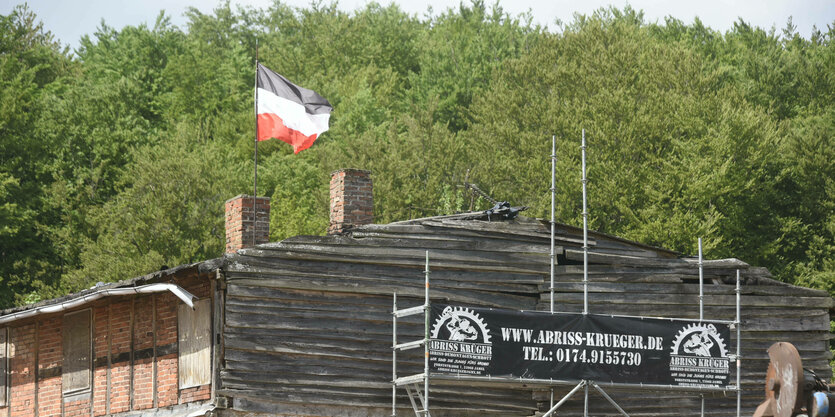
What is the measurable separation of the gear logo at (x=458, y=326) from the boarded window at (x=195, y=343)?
179 inches

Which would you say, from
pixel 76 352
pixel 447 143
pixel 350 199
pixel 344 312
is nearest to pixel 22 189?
pixel 447 143

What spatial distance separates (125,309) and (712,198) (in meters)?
25.8

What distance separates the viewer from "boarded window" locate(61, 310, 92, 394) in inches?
940

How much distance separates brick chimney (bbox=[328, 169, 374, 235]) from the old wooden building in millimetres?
32

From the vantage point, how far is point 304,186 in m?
52.6

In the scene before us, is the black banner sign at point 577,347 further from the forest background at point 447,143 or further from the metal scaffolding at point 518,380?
the forest background at point 447,143

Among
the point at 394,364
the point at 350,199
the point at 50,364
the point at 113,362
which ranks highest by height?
the point at 350,199

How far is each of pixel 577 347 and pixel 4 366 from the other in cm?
1334

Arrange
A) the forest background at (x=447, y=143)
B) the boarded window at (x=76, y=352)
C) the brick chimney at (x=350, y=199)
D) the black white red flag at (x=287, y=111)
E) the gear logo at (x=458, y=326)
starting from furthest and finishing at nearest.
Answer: the forest background at (x=447, y=143) < the black white red flag at (x=287, y=111) < the boarded window at (x=76, y=352) < the brick chimney at (x=350, y=199) < the gear logo at (x=458, y=326)

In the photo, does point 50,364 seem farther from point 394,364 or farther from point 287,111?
point 394,364

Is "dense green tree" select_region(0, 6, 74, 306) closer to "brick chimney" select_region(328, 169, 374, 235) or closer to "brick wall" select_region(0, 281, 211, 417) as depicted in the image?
A: "brick wall" select_region(0, 281, 211, 417)

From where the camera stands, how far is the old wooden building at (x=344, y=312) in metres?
21.0

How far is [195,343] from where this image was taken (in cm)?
2159

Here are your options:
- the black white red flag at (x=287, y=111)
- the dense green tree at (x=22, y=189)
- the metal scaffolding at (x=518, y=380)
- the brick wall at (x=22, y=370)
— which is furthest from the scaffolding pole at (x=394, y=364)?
the dense green tree at (x=22, y=189)
